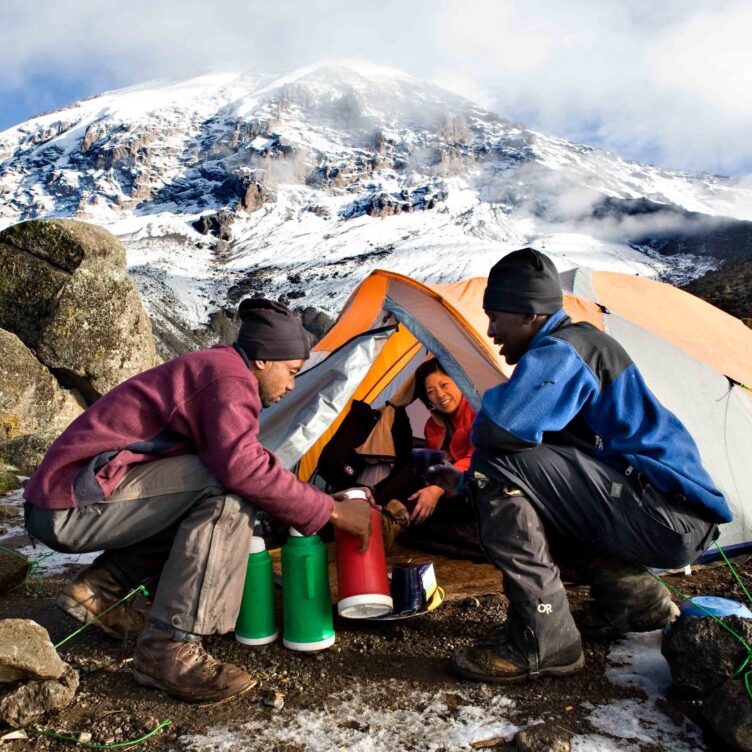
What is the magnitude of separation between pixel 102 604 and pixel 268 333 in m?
1.52

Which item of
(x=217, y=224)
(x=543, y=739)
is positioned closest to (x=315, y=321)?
(x=543, y=739)

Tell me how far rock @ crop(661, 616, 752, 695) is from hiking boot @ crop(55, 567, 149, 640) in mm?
2436

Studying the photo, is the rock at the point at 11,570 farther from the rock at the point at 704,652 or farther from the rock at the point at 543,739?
the rock at the point at 704,652

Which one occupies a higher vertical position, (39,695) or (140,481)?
(140,481)

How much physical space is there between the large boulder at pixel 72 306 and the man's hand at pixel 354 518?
11044mm

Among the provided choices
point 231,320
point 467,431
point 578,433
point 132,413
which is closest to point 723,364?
point 467,431

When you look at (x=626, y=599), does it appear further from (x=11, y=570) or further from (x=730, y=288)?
(x=730, y=288)

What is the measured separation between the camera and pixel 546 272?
10.4 ft

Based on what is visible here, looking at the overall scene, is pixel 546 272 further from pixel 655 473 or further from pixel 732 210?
pixel 732 210

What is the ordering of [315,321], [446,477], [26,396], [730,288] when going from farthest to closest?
[315,321] → [730,288] → [26,396] → [446,477]

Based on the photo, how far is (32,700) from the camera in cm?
Answer: 278

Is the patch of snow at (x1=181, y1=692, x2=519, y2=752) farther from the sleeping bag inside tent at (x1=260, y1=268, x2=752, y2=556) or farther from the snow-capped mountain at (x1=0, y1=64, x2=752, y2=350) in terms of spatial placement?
the snow-capped mountain at (x1=0, y1=64, x2=752, y2=350)

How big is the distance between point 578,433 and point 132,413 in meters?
1.96

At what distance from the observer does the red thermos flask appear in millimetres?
3473
